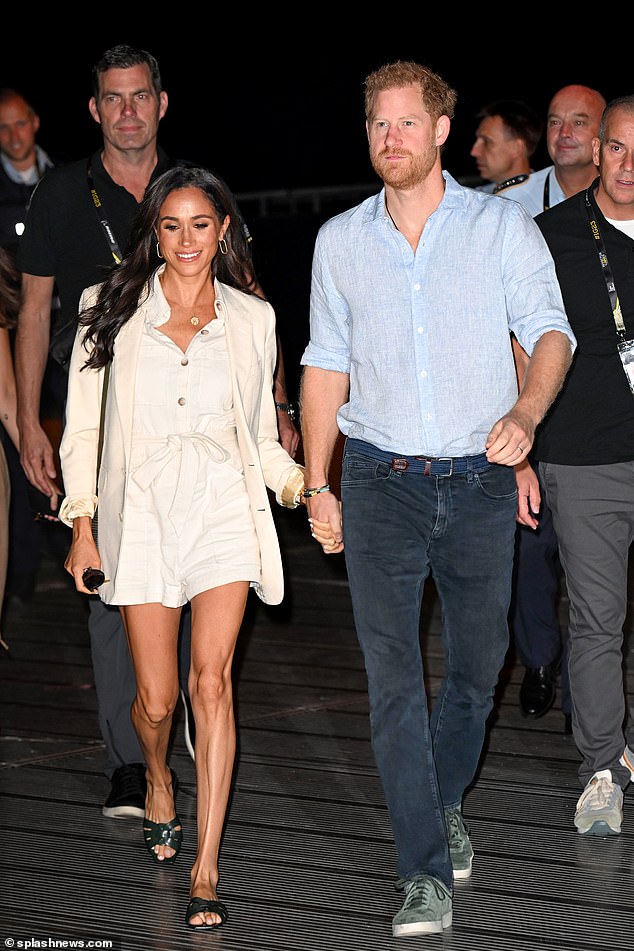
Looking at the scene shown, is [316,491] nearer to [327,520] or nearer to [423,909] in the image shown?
[327,520]

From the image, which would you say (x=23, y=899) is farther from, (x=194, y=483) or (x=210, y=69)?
(x=210, y=69)

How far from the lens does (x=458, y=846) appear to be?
3.82m

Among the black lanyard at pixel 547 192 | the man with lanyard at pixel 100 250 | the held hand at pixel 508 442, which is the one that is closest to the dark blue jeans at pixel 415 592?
the held hand at pixel 508 442

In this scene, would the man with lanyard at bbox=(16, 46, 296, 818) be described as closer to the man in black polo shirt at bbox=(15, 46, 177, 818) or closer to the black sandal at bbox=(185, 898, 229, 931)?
the man in black polo shirt at bbox=(15, 46, 177, 818)

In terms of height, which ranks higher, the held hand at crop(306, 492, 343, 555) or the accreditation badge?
the accreditation badge

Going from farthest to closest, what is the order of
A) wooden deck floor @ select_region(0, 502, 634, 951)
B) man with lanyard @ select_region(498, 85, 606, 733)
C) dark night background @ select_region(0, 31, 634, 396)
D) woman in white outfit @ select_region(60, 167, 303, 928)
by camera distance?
1. dark night background @ select_region(0, 31, 634, 396)
2. man with lanyard @ select_region(498, 85, 606, 733)
3. woman in white outfit @ select_region(60, 167, 303, 928)
4. wooden deck floor @ select_region(0, 502, 634, 951)

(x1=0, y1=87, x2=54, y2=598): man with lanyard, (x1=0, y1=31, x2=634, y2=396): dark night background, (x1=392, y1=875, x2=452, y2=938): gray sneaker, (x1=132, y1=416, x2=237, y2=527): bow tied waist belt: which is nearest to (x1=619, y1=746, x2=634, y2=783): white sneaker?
(x1=392, y1=875, x2=452, y2=938): gray sneaker

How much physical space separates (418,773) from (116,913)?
2.79 ft

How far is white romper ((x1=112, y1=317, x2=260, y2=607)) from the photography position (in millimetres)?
3734

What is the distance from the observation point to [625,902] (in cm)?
364

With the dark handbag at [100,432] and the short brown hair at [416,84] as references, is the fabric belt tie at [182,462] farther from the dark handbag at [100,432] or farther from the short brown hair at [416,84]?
the short brown hair at [416,84]

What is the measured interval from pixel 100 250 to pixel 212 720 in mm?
1616

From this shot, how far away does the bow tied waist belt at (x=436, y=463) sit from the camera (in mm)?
3510

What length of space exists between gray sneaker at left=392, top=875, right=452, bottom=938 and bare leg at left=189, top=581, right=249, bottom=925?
0.45 metres
